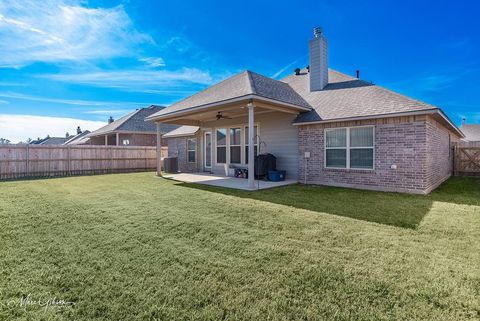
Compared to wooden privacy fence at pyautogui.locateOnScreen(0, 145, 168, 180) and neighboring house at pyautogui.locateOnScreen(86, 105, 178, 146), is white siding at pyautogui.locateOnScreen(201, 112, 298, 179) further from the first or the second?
neighboring house at pyautogui.locateOnScreen(86, 105, 178, 146)

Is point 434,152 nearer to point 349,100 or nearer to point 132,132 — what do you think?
point 349,100

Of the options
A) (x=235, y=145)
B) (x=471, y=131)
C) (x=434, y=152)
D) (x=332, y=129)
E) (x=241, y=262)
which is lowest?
(x=241, y=262)

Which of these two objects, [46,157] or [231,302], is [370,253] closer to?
[231,302]

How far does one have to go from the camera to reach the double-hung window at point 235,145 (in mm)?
12562

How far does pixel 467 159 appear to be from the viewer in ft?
42.9

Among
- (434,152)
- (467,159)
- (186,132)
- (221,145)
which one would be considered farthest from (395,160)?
(186,132)

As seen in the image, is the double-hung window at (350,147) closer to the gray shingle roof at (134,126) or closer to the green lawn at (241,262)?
the green lawn at (241,262)

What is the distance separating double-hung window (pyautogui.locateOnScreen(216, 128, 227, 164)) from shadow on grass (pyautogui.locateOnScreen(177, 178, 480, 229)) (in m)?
5.33

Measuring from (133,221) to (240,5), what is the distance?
10.8m

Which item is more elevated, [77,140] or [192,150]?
[77,140]

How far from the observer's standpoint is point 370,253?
329 cm

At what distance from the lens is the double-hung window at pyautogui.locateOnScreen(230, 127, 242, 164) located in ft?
41.2

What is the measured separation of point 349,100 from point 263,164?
13.8ft

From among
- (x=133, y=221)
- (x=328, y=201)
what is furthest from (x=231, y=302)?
(x=328, y=201)
